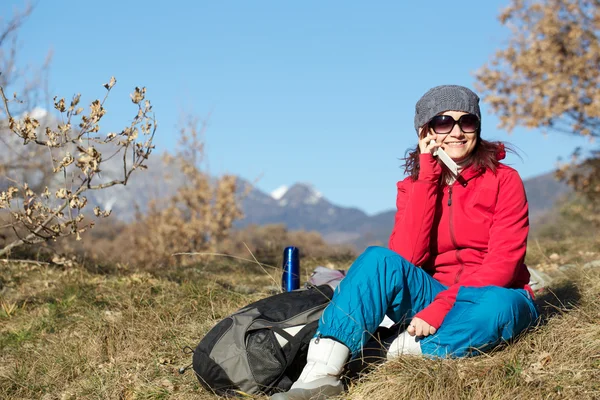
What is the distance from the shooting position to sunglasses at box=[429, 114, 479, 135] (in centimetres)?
349

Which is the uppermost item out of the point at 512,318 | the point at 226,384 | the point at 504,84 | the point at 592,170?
the point at 504,84

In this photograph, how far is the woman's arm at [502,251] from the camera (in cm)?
318

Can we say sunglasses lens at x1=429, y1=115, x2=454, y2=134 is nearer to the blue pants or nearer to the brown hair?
the brown hair

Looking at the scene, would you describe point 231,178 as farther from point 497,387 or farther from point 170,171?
point 497,387

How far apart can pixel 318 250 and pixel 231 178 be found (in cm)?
1270

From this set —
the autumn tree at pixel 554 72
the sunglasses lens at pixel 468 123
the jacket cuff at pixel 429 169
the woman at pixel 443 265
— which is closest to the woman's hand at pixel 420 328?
the woman at pixel 443 265

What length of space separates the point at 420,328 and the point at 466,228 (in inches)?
25.7

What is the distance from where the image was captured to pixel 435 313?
3.15 metres

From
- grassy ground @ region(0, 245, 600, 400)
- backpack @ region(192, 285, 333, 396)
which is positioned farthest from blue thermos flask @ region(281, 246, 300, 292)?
backpack @ region(192, 285, 333, 396)

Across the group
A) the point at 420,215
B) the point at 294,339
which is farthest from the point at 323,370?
the point at 420,215

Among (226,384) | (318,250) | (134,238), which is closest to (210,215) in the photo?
(134,238)

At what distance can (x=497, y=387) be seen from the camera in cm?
286

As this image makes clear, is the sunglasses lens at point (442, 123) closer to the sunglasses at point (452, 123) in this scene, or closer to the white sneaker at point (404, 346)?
the sunglasses at point (452, 123)

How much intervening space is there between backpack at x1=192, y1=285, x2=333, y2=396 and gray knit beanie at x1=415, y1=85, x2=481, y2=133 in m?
1.19
